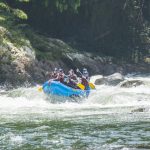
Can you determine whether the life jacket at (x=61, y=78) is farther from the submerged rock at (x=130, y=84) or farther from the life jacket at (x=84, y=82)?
the submerged rock at (x=130, y=84)

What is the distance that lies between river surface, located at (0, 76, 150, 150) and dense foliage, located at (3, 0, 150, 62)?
1457 centimetres

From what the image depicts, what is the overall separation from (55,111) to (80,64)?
44.0ft

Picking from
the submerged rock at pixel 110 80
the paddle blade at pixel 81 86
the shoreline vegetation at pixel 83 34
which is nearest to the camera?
the paddle blade at pixel 81 86

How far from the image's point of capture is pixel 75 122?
1404cm

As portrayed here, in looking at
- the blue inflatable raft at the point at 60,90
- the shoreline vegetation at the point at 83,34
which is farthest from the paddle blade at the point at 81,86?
the shoreline vegetation at the point at 83,34

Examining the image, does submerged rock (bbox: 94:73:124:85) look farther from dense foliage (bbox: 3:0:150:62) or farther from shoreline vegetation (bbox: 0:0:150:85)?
dense foliage (bbox: 3:0:150:62)

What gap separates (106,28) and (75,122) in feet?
79.3

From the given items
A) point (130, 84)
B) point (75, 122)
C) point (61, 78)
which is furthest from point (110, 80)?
point (75, 122)

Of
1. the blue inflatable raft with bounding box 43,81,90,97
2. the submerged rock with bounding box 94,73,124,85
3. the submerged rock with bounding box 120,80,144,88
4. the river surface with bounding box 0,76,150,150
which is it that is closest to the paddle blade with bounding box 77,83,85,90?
the river surface with bounding box 0,76,150,150

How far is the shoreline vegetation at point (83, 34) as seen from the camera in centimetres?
2886

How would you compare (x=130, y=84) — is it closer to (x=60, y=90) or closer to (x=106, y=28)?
(x=60, y=90)

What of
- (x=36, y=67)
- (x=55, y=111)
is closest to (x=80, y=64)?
(x=36, y=67)

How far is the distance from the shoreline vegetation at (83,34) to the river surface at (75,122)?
7.23 m

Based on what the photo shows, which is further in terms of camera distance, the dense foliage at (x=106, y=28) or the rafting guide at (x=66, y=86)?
the dense foliage at (x=106, y=28)
